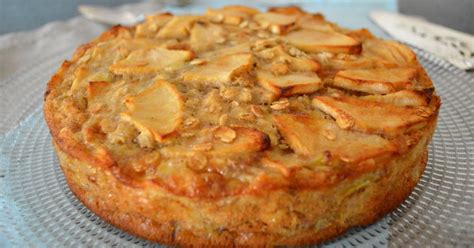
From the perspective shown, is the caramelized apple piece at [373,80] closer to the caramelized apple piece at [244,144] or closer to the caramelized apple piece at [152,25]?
the caramelized apple piece at [244,144]

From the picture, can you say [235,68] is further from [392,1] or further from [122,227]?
[392,1]

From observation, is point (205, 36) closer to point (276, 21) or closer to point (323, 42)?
point (276, 21)

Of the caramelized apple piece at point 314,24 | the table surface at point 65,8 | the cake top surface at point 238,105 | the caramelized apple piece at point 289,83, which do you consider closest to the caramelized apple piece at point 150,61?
the cake top surface at point 238,105

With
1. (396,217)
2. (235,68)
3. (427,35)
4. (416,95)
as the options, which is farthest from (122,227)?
(427,35)

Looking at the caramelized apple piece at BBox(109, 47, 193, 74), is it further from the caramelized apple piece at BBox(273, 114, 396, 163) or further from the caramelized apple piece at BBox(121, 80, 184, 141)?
the caramelized apple piece at BBox(273, 114, 396, 163)

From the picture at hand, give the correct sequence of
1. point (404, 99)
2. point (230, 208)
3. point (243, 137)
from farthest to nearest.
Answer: point (404, 99) → point (243, 137) → point (230, 208)

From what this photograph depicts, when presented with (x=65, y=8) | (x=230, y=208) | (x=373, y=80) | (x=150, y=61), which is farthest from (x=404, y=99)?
(x=65, y=8)
